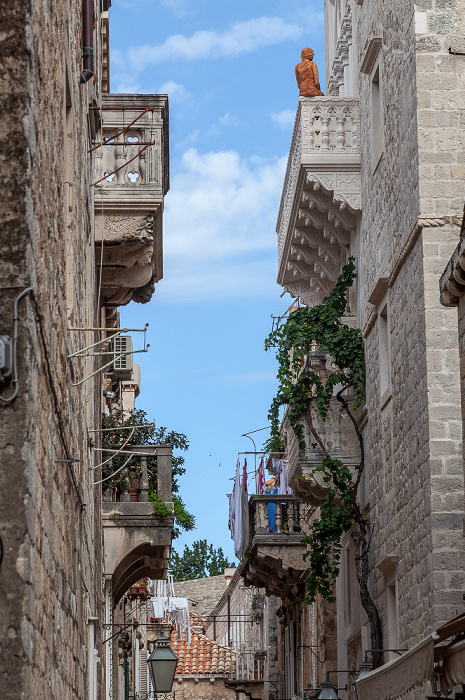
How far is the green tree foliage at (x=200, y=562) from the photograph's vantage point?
8294 cm

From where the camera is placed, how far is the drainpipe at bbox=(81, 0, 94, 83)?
1108 cm

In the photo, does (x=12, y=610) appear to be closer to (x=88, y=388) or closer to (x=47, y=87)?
(x=47, y=87)

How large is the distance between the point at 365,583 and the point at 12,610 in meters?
13.8

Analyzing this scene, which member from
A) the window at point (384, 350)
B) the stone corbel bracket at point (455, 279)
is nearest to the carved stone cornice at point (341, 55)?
the window at point (384, 350)

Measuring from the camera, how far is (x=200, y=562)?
276 ft

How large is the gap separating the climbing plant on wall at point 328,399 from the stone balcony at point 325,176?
1.09m

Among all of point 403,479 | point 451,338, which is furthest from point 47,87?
point 403,479

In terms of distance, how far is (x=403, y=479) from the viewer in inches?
619

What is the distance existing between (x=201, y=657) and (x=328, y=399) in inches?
1361

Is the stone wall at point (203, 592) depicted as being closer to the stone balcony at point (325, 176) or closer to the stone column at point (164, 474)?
the stone balcony at point (325, 176)

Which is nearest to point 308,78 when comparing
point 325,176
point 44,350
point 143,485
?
point 325,176

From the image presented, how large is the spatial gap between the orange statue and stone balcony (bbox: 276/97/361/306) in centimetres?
61

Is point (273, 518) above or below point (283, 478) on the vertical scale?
below

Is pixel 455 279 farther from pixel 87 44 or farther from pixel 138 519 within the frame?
pixel 138 519
